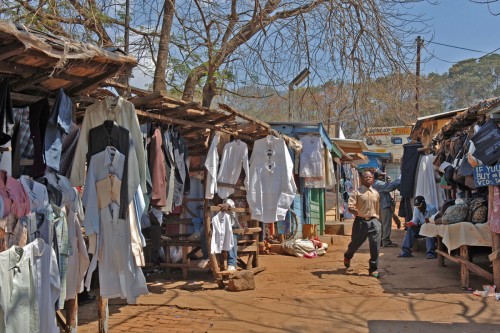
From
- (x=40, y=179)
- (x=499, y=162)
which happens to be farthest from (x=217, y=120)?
(x=499, y=162)

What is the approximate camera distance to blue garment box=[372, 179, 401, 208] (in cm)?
1230

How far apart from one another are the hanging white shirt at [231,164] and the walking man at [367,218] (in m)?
2.23

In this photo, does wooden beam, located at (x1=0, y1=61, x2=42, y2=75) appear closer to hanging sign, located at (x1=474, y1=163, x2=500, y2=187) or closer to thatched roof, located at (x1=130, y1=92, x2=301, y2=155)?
thatched roof, located at (x1=130, y1=92, x2=301, y2=155)

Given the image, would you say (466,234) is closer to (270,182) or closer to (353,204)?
(353,204)

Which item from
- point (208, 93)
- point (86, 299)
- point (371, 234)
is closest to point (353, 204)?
point (371, 234)

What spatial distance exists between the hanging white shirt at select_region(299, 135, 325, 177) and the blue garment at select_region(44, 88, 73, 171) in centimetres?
729

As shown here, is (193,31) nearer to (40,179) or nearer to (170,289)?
(170,289)

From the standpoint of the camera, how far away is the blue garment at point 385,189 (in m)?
12.3

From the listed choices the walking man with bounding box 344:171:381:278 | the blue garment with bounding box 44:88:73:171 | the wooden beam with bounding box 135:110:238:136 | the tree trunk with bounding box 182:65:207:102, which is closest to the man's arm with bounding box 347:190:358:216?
the walking man with bounding box 344:171:381:278

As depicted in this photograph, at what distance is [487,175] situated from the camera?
6.67 m

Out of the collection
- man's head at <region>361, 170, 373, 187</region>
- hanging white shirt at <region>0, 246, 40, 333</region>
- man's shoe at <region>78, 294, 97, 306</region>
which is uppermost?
man's head at <region>361, 170, 373, 187</region>

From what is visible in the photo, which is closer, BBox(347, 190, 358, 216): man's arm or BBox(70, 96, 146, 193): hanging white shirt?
BBox(70, 96, 146, 193): hanging white shirt

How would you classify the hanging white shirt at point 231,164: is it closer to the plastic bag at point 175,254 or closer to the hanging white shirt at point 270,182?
the hanging white shirt at point 270,182

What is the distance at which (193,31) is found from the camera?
9703mm
